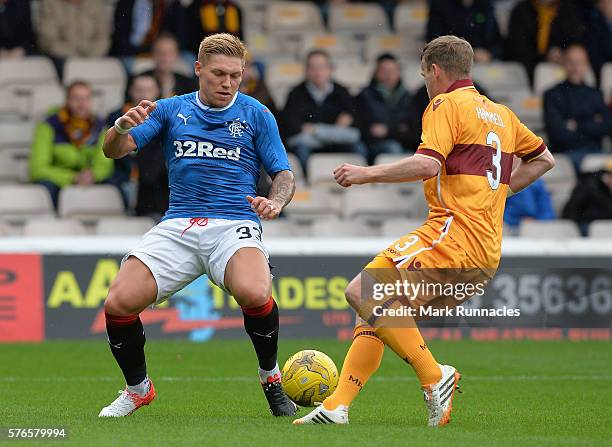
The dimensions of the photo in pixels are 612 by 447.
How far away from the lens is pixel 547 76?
1689 centimetres

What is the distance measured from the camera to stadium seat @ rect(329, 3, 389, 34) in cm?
1775

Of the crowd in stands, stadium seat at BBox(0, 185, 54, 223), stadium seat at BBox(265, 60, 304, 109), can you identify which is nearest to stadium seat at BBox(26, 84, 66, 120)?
the crowd in stands

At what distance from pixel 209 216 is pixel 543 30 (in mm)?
10431

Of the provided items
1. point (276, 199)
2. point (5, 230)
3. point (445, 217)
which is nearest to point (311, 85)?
point (5, 230)

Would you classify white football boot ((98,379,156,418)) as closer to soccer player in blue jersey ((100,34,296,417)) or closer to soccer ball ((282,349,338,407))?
soccer player in blue jersey ((100,34,296,417))

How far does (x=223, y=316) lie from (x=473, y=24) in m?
6.06

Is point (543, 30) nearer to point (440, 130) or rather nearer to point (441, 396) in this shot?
point (440, 130)

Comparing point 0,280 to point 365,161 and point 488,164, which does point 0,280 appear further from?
point 488,164

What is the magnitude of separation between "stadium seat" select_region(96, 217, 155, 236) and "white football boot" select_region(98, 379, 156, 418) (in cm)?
622

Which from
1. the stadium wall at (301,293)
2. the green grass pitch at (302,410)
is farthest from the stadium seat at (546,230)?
the green grass pitch at (302,410)

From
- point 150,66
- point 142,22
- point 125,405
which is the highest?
point 142,22

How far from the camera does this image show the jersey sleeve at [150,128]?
746 centimetres

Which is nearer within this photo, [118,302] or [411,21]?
[118,302]

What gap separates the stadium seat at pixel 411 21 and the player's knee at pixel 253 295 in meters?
10.8
